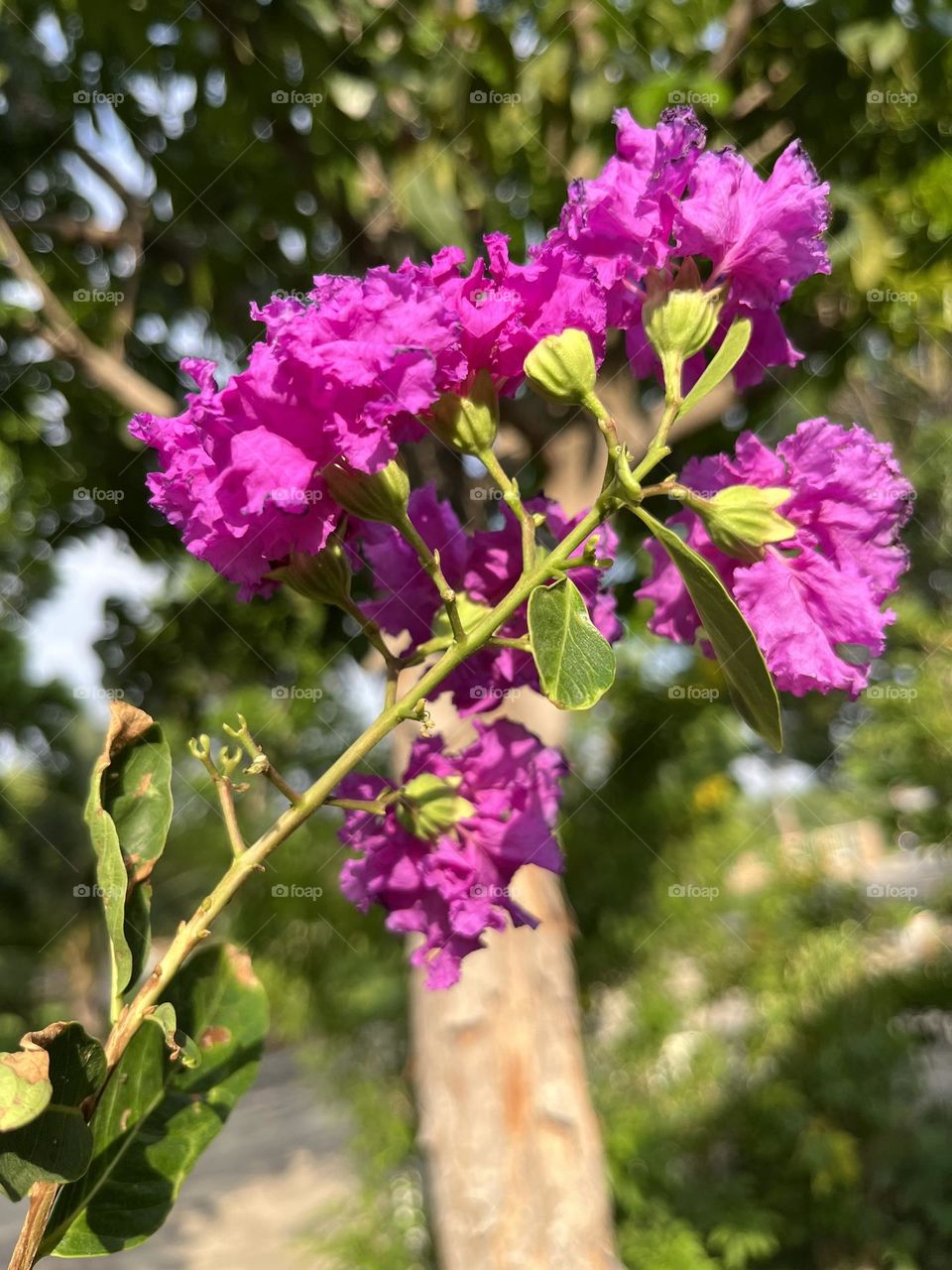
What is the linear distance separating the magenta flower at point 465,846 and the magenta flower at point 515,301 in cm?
21

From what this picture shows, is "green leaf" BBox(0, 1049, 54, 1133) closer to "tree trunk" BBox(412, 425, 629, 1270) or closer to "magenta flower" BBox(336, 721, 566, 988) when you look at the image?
"magenta flower" BBox(336, 721, 566, 988)

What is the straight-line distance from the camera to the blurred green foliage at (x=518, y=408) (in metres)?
1.69

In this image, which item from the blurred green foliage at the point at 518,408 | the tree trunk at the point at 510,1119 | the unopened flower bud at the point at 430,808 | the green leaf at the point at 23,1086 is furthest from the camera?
the tree trunk at the point at 510,1119

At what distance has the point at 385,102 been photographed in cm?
167

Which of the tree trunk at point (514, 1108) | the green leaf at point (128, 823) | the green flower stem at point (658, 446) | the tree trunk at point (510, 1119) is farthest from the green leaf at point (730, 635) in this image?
the tree trunk at point (510, 1119)

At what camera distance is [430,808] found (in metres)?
0.57

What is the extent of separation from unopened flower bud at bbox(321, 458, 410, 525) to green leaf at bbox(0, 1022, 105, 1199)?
250mm

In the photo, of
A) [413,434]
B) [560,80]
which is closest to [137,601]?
[560,80]

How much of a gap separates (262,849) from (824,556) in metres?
0.33

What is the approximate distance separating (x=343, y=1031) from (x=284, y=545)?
4.48 m

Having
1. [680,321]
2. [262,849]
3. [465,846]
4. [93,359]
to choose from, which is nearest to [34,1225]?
[262,849]

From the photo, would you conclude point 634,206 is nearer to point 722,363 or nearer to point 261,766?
point 722,363

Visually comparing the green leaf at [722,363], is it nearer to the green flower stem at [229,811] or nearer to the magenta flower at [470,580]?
the magenta flower at [470,580]

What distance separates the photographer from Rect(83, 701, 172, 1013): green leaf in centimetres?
47
